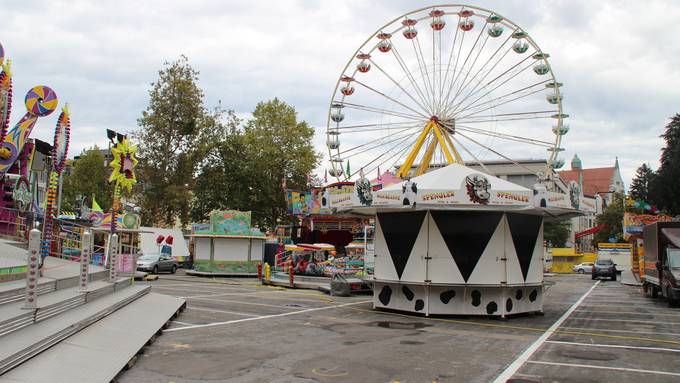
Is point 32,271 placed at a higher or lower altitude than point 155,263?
higher

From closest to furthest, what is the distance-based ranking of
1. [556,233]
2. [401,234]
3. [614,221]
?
[401,234] → [614,221] → [556,233]

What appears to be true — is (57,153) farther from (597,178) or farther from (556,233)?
(597,178)

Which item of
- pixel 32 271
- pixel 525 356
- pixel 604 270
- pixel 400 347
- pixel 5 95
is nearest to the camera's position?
pixel 32 271

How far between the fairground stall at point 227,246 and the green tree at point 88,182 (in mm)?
31980

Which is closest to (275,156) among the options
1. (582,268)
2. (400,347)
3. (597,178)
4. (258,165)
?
(258,165)

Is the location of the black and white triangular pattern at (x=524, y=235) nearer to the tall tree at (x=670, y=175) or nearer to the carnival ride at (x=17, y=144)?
the carnival ride at (x=17, y=144)

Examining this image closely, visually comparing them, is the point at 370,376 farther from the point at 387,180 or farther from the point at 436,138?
the point at 387,180

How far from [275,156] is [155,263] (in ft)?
75.6

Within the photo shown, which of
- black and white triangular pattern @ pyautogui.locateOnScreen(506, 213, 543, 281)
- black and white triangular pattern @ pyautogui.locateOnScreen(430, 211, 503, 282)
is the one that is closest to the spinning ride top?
black and white triangular pattern @ pyautogui.locateOnScreen(430, 211, 503, 282)

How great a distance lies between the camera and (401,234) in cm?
1720

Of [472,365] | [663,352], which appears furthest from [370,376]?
[663,352]

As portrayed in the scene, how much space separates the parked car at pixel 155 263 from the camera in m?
→ 35.1

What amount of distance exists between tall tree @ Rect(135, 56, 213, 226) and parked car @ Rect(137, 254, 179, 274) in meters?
9.96

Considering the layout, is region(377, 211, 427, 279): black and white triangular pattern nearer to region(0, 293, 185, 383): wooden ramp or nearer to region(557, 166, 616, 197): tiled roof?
region(0, 293, 185, 383): wooden ramp
